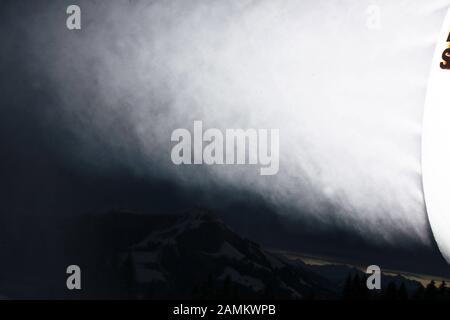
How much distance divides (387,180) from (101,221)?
6.48 ft

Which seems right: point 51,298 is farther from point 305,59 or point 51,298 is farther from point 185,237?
point 305,59

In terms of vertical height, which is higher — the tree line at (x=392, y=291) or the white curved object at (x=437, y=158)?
the white curved object at (x=437, y=158)

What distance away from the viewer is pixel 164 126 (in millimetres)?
4859

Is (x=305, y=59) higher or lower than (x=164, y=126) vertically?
higher

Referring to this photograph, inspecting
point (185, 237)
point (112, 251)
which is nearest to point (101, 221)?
point (112, 251)

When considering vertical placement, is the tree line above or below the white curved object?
below

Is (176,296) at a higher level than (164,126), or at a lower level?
lower

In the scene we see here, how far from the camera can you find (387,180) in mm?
4906

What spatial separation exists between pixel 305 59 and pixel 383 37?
1.82 ft

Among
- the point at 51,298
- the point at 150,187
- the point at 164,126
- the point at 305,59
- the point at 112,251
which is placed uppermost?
the point at 305,59

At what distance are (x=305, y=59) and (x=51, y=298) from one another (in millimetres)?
2368

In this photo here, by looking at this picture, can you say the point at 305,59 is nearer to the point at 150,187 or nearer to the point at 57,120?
the point at 150,187

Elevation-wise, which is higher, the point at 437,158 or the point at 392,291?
A: the point at 437,158

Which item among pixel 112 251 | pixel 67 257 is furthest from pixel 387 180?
pixel 67 257
